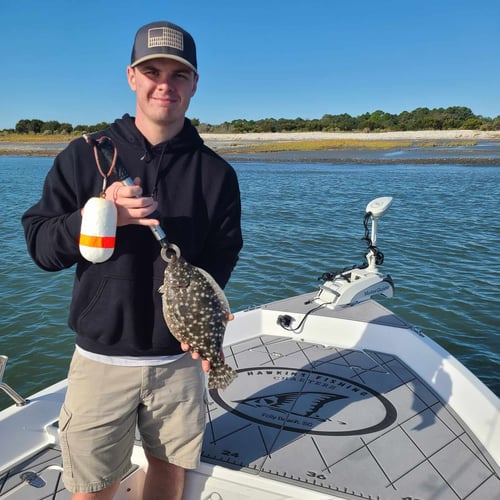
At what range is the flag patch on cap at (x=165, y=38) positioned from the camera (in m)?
2.45

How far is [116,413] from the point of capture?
263 centimetres

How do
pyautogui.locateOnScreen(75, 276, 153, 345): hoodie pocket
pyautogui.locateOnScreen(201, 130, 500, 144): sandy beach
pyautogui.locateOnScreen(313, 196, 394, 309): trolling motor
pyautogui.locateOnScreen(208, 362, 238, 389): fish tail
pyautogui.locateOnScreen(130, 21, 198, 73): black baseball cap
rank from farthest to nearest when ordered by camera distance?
pyautogui.locateOnScreen(201, 130, 500, 144): sandy beach
pyautogui.locateOnScreen(313, 196, 394, 309): trolling motor
pyautogui.locateOnScreen(208, 362, 238, 389): fish tail
pyautogui.locateOnScreen(75, 276, 153, 345): hoodie pocket
pyautogui.locateOnScreen(130, 21, 198, 73): black baseball cap

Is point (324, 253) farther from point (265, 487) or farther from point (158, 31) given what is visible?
point (158, 31)

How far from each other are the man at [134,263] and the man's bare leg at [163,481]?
Answer: 0.27 metres

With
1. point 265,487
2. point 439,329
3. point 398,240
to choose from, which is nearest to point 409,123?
point 398,240

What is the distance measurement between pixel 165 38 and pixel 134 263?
1.22 metres

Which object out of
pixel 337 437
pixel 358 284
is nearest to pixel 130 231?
pixel 337 437

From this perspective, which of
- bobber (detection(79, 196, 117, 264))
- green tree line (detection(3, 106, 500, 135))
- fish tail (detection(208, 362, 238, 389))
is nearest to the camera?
bobber (detection(79, 196, 117, 264))

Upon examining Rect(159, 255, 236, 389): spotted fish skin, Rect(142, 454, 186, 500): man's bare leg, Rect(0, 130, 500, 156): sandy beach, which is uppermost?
Rect(159, 255, 236, 389): spotted fish skin

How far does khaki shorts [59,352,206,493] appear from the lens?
261cm

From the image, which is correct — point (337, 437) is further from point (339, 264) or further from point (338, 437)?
point (339, 264)

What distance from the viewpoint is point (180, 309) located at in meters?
2.57

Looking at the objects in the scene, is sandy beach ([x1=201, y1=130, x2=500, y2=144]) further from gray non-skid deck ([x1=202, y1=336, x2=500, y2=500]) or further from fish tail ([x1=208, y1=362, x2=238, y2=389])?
fish tail ([x1=208, y1=362, x2=238, y2=389])

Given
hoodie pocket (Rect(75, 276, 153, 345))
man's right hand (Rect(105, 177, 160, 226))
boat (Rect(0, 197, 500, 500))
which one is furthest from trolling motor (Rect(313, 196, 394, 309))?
man's right hand (Rect(105, 177, 160, 226))
